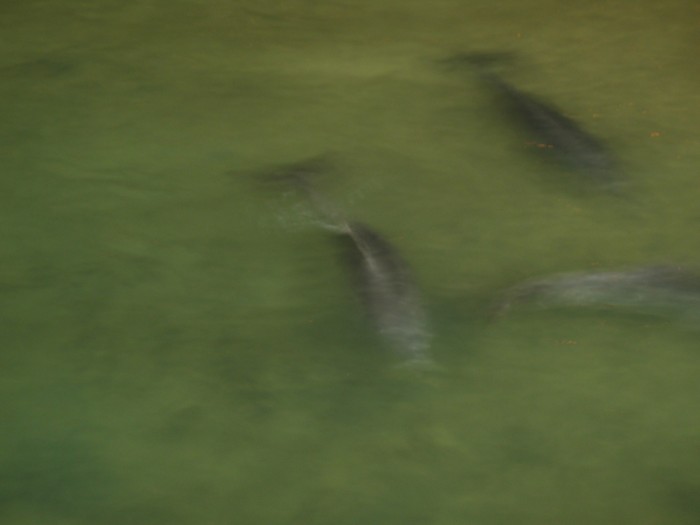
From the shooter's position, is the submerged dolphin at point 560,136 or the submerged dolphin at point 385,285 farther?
the submerged dolphin at point 560,136

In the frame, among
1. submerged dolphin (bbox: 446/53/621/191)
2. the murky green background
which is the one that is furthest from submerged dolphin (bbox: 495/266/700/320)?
submerged dolphin (bbox: 446/53/621/191)

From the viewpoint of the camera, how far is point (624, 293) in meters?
2.22

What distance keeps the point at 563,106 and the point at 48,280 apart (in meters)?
1.26

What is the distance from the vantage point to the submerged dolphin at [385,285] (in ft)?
7.02

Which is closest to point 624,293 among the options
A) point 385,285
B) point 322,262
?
point 385,285

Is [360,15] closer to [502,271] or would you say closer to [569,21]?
[569,21]

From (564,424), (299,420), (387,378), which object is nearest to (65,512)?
(299,420)

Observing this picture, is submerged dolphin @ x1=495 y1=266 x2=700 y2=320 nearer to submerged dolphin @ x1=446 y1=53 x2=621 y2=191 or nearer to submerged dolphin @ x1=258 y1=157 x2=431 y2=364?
submerged dolphin @ x1=258 y1=157 x2=431 y2=364

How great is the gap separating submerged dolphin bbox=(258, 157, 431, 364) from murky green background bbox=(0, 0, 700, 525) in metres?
0.03

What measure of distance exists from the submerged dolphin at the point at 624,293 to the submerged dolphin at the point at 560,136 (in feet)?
1.24

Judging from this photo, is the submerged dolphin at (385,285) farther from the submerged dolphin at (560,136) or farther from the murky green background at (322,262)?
the submerged dolphin at (560,136)

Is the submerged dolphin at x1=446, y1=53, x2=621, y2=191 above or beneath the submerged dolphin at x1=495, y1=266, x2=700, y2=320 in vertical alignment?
above

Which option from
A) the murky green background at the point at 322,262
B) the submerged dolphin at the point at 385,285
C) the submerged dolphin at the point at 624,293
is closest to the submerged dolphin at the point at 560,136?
the murky green background at the point at 322,262

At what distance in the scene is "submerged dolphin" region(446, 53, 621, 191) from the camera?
8.66ft
